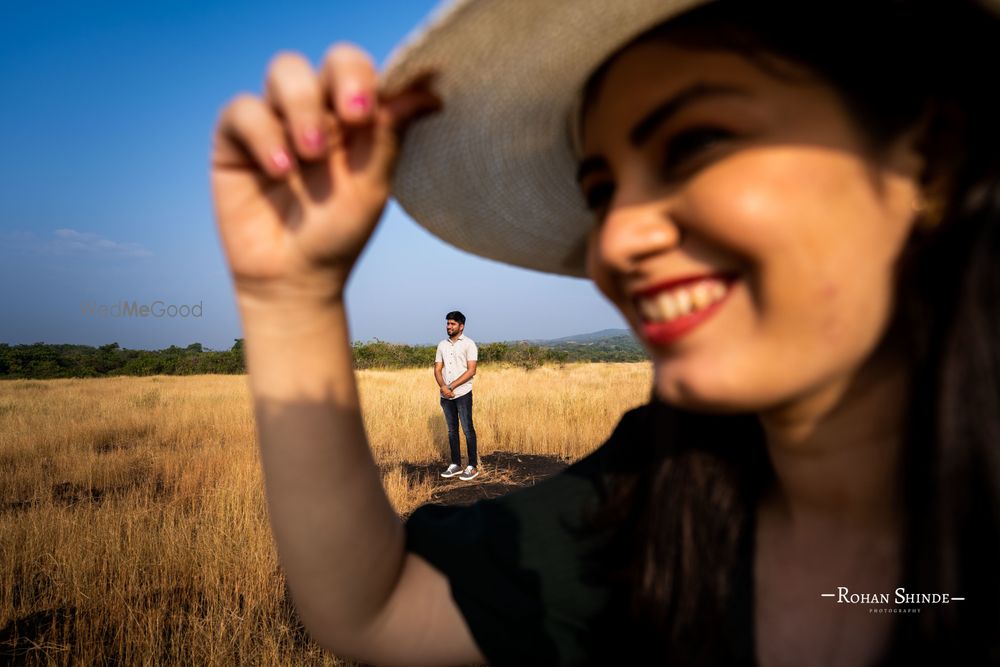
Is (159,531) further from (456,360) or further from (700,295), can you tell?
(700,295)

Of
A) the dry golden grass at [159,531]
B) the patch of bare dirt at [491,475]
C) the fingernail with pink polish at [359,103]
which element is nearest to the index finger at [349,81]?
the fingernail with pink polish at [359,103]

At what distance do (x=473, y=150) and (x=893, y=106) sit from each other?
87 centimetres

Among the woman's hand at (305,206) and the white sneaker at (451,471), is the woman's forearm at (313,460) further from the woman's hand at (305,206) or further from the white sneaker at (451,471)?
the white sneaker at (451,471)

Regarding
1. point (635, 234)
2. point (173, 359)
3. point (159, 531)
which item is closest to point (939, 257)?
point (635, 234)

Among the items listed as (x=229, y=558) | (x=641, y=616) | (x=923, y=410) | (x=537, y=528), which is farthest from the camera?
(x=229, y=558)

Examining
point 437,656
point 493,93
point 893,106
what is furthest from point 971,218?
point 437,656

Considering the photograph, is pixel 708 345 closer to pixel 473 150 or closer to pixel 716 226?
pixel 716 226

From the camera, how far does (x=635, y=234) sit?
2.93 ft

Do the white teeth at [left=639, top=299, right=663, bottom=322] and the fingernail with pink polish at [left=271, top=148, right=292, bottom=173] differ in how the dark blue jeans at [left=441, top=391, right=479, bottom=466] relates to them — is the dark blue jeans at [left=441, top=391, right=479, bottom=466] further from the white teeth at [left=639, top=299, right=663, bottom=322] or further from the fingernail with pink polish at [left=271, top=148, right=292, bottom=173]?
the fingernail with pink polish at [left=271, top=148, right=292, bottom=173]

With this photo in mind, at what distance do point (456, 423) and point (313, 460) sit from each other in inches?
285

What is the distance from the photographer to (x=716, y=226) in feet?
2.64

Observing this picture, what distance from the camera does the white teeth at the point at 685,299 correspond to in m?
0.86

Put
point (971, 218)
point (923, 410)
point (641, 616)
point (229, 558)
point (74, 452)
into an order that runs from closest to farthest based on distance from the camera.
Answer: point (971, 218) → point (923, 410) → point (641, 616) → point (229, 558) → point (74, 452)

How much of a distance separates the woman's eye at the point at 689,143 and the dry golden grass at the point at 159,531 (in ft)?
11.7
